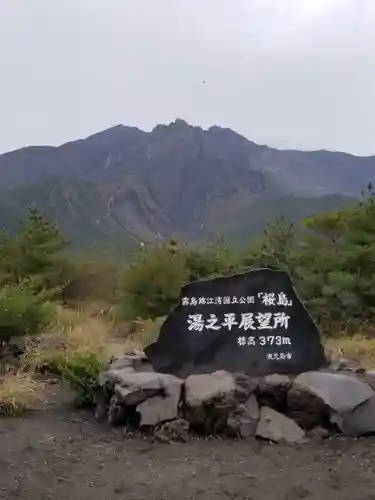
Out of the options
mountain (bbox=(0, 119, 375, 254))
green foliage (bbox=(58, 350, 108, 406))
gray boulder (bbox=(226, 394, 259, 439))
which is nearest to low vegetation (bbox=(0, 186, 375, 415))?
green foliage (bbox=(58, 350, 108, 406))

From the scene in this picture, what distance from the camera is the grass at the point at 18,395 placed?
6449mm

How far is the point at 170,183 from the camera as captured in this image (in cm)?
7969

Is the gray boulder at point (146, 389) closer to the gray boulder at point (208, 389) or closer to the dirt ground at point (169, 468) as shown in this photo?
the gray boulder at point (208, 389)

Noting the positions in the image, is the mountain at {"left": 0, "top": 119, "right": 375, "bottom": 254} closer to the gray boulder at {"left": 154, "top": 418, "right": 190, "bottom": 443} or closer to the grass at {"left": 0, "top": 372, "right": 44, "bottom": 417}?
the grass at {"left": 0, "top": 372, "right": 44, "bottom": 417}

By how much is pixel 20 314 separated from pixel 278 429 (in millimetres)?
4205

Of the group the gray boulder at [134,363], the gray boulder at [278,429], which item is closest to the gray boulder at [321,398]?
the gray boulder at [278,429]

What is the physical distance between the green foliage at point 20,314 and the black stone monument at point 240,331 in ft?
8.88

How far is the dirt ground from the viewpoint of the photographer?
4348 millimetres

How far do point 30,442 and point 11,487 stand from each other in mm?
1064

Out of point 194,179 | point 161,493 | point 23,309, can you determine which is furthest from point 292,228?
point 194,179

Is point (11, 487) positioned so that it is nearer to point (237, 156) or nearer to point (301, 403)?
point (301, 403)

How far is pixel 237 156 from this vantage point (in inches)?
3526

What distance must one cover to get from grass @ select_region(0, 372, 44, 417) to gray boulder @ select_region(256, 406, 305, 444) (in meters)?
2.14

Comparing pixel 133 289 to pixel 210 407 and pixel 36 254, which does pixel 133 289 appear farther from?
pixel 210 407
